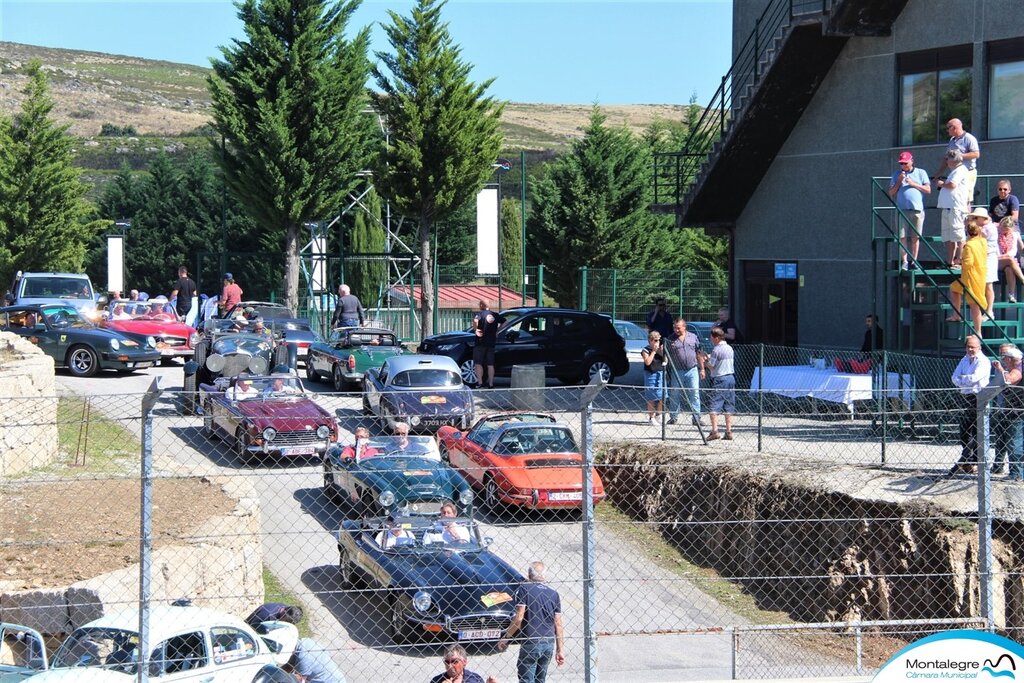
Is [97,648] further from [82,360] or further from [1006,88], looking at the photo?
[82,360]

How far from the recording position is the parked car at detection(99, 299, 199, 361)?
28.5 m

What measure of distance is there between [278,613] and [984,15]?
16.5m

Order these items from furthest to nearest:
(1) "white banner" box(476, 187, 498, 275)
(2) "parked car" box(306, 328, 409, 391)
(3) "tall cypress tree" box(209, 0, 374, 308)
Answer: (3) "tall cypress tree" box(209, 0, 374, 308) → (1) "white banner" box(476, 187, 498, 275) → (2) "parked car" box(306, 328, 409, 391)

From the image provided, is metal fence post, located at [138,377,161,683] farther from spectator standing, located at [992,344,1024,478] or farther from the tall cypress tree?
the tall cypress tree

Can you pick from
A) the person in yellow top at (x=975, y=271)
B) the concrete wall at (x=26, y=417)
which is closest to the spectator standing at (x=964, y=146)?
the person in yellow top at (x=975, y=271)

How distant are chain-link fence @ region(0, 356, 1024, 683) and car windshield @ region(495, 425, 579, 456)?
0.15 ft

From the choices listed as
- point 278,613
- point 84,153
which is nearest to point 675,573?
point 278,613

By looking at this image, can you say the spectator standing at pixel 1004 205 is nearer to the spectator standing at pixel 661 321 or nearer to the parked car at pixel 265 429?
the spectator standing at pixel 661 321

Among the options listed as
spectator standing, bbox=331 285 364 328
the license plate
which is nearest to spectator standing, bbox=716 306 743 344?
spectator standing, bbox=331 285 364 328

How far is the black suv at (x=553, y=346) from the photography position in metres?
25.2

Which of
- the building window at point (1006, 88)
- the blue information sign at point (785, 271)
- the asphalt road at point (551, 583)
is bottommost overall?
the asphalt road at point (551, 583)

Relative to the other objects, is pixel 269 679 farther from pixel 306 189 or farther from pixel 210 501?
pixel 306 189

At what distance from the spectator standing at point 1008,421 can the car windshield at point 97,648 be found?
7991 mm

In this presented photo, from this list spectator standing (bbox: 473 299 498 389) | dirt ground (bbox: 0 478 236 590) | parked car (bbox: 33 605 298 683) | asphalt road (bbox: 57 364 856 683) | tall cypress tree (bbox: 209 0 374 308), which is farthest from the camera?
tall cypress tree (bbox: 209 0 374 308)
